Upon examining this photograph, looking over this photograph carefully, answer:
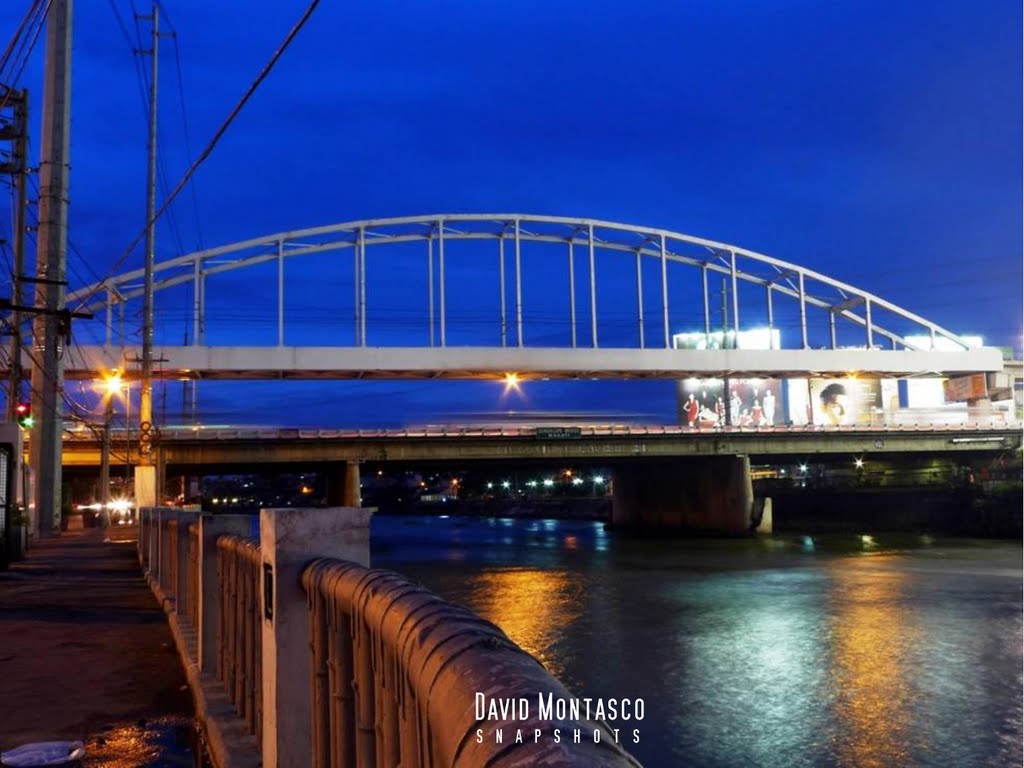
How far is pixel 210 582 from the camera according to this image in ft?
24.1

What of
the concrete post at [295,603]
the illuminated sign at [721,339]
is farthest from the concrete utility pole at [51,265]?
the illuminated sign at [721,339]

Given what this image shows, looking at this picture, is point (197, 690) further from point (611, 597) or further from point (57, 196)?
point (611, 597)

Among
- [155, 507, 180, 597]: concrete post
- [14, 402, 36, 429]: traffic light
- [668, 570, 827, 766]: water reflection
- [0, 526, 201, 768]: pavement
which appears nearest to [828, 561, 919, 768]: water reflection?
[668, 570, 827, 766]: water reflection

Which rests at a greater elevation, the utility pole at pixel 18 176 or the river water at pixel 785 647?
the utility pole at pixel 18 176

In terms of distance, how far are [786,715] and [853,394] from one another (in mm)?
99318

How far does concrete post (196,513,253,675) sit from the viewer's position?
23.9 feet

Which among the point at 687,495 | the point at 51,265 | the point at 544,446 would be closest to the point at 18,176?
the point at 51,265

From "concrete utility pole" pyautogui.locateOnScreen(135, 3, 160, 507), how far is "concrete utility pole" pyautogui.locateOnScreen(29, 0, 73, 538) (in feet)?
14.6

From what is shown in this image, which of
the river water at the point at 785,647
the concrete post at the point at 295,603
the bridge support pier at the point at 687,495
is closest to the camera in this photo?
the concrete post at the point at 295,603

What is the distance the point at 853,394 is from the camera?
108m

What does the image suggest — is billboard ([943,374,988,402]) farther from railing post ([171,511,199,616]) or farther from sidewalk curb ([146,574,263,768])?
sidewalk curb ([146,574,263,768])

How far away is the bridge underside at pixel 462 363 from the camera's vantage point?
6925cm

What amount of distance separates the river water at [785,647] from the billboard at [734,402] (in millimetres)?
62671

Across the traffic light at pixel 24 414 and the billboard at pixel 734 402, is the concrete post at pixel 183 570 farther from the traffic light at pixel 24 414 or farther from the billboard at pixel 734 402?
the billboard at pixel 734 402
